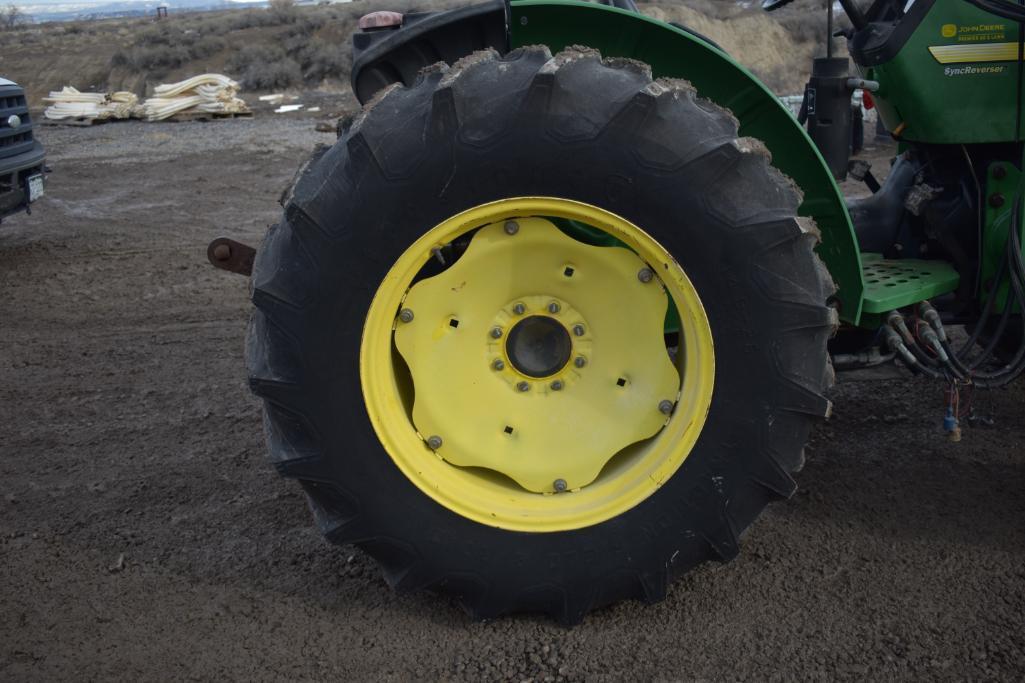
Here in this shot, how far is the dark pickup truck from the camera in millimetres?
7129

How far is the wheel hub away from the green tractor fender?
564 millimetres

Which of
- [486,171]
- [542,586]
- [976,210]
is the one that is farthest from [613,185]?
[976,210]

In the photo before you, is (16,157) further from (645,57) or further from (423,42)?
(645,57)

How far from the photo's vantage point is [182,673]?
2428 mm

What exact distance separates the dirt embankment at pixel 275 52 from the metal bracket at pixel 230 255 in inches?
605

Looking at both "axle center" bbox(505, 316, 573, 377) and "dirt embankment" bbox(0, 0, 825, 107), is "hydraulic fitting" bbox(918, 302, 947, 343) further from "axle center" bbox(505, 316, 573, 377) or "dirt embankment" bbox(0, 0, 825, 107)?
"dirt embankment" bbox(0, 0, 825, 107)

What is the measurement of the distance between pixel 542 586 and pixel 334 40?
72.9ft

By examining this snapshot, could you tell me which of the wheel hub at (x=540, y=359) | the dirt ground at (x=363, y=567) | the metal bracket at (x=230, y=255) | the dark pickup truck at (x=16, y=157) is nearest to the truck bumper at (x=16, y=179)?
the dark pickup truck at (x=16, y=157)

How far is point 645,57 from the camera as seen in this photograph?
264cm

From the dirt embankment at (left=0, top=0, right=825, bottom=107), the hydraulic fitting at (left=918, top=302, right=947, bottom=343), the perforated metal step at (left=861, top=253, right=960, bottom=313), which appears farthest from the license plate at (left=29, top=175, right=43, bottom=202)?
the dirt embankment at (left=0, top=0, right=825, bottom=107)

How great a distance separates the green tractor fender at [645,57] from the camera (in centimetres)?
254

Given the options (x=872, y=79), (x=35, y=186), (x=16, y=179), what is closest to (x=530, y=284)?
(x=872, y=79)

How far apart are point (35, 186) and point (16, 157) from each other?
0.28m

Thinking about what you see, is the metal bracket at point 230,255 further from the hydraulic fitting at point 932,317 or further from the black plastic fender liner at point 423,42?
the hydraulic fitting at point 932,317
